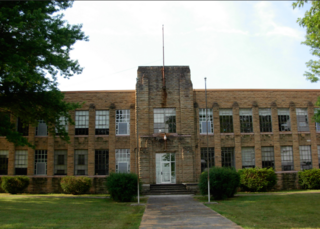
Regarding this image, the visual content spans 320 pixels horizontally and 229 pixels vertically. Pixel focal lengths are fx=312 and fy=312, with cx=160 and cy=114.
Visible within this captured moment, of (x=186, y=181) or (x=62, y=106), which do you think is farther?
(x=186, y=181)

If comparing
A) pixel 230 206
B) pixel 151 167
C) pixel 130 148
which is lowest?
pixel 230 206

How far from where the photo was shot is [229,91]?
98.4 ft

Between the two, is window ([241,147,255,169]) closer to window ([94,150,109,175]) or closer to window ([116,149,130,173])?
window ([116,149,130,173])

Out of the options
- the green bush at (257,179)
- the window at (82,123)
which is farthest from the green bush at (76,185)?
the green bush at (257,179)

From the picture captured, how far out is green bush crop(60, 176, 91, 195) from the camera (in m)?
26.0

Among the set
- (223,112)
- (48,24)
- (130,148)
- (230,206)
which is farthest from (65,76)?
(223,112)

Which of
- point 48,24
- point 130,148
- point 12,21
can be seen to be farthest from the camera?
point 130,148

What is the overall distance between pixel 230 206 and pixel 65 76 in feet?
42.3

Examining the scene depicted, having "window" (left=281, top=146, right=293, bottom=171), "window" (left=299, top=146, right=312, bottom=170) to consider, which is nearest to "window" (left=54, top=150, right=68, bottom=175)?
"window" (left=281, top=146, right=293, bottom=171)

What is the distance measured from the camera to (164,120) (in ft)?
92.7

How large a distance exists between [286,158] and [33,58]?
23.7 m

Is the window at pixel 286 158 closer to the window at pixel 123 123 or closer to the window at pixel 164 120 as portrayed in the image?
the window at pixel 164 120

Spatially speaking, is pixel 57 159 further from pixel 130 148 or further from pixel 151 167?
pixel 151 167

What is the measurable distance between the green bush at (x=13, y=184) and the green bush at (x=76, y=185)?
3577 millimetres
